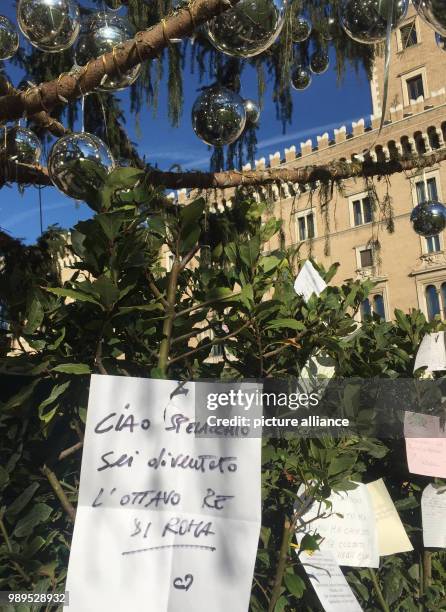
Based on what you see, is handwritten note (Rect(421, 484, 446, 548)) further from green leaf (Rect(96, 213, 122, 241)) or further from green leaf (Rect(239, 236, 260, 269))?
green leaf (Rect(96, 213, 122, 241))

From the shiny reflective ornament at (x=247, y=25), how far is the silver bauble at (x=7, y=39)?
0.82 metres

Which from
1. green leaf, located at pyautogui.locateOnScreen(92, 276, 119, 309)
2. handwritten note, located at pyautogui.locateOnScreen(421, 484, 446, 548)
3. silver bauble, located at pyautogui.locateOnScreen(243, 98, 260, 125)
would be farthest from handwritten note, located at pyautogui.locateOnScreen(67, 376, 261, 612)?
silver bauble, located at pyautogui.locateOnScreen(243, 98, 260, 125)

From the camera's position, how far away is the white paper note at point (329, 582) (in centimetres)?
102

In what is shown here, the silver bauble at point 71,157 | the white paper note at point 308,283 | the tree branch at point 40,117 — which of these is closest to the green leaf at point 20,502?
the white paper note at point 308,283

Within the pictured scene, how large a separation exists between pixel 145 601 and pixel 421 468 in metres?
0.68

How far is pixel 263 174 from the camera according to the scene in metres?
2.63

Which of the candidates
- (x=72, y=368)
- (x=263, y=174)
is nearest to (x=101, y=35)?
(x=263, y=174)

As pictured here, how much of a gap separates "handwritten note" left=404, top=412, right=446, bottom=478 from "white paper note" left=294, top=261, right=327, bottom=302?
359mm

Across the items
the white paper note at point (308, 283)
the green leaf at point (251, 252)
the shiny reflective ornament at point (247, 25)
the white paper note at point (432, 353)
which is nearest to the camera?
the green leaf at point (251, 252)

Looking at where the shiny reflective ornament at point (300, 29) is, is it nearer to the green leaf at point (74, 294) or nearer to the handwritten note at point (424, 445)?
the handwritten note at point (424, 445)

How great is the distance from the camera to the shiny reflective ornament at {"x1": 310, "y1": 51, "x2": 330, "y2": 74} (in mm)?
3350

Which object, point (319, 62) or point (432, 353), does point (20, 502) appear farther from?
point (319, 62)

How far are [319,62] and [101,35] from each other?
1.87 metres

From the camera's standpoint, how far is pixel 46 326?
1017 millimetres
